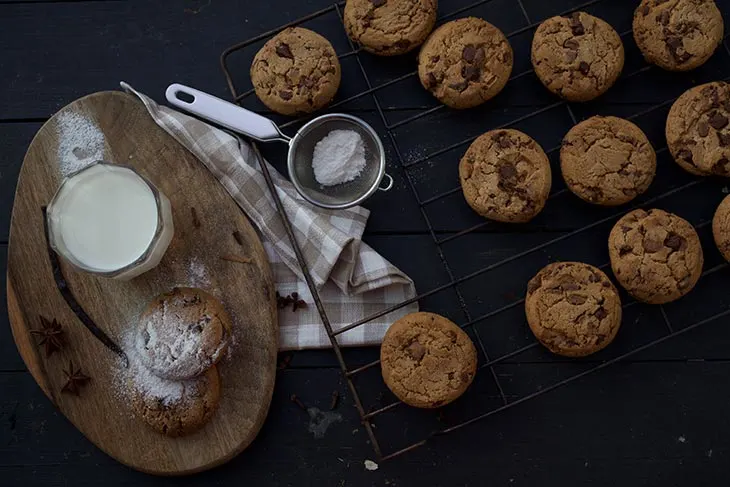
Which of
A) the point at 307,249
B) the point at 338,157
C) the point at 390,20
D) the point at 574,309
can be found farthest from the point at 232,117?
the point at 574,309

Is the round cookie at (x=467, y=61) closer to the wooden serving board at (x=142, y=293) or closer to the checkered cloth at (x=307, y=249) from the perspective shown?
the checkered cloth at (x=307, y=249)

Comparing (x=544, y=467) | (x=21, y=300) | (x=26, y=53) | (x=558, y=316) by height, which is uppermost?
(x=26, y=53)

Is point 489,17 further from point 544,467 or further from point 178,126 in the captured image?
point 544,467

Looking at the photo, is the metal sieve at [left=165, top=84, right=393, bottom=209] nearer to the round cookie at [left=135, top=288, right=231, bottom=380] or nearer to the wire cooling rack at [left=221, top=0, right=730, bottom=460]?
the wire cooling rack at [left=221, top=0, right=730, bottom=460]

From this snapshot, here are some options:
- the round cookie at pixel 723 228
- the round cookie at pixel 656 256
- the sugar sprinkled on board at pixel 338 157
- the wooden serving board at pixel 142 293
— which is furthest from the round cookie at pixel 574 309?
the wooden serving board at pixel 142 293

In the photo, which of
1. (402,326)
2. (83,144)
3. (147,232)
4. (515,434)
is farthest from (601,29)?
(83,144)

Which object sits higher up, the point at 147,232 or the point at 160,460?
the point at 147,232

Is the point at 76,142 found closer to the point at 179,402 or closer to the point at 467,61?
the point at 179,402

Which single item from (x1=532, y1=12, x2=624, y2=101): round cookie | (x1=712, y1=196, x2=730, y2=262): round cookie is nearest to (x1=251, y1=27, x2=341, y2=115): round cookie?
(x1=532, y1=12, x2=624, y2=101): round cookie
